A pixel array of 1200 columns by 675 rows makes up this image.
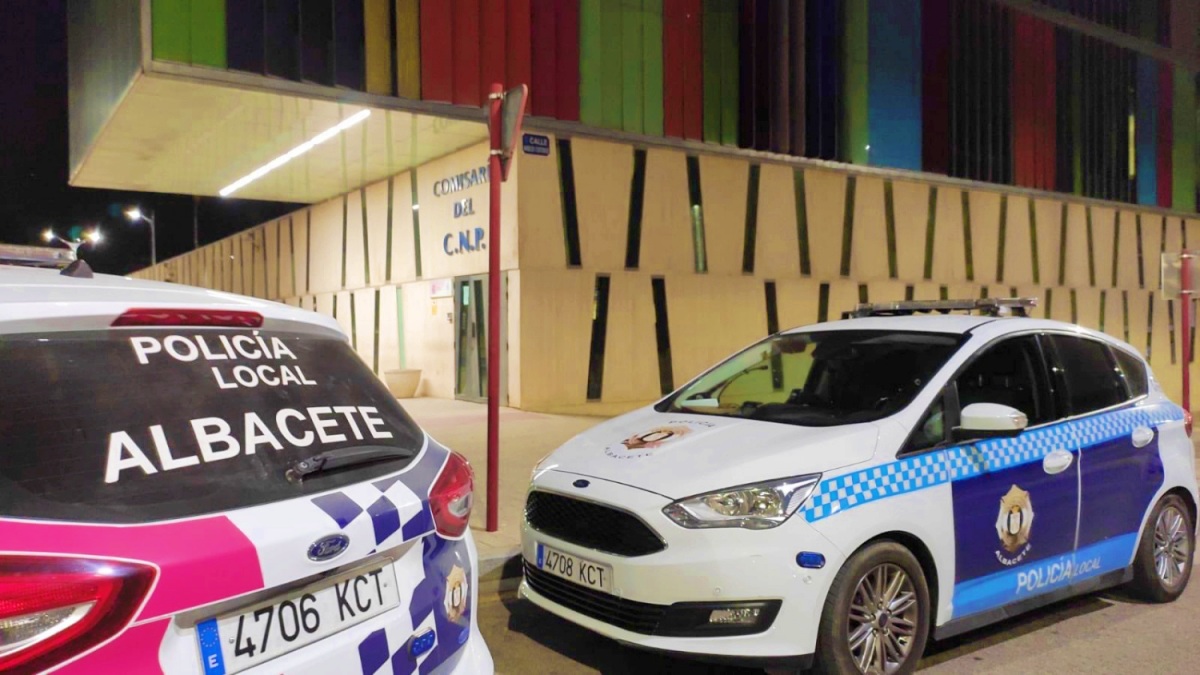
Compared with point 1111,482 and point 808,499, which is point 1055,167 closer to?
point 1111,482

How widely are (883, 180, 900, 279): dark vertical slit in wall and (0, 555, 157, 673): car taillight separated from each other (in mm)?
18183

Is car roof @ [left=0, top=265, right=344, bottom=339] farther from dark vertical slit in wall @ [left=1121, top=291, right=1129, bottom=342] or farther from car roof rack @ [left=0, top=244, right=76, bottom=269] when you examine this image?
dark vertical slit in wall @ [left=1121, top=291, right=1129, bottom=342]

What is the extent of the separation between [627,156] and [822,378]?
1002cm

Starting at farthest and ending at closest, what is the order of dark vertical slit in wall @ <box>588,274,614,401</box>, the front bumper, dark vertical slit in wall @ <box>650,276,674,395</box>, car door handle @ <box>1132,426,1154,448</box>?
dark vertical slit in wall @ <box>650,276,674,395</box>
dark vertical slit in wall @ <box>588,274,614,401</box>
car door handle @ <box>1132,426,1154,448</box>
the front bumper

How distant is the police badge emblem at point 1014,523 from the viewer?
13.6 feet

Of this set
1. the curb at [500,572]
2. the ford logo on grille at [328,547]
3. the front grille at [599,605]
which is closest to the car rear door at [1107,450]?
the front grille at [599,605]

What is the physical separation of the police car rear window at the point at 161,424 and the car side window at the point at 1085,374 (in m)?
3.90

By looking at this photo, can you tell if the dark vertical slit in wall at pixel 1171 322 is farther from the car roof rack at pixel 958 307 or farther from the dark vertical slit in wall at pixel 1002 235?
the car roof rack at pixel 958 307

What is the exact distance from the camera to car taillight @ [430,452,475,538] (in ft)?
7.91

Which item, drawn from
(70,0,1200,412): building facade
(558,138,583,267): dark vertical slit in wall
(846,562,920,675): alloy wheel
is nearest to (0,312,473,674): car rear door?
(846,562,920,675): alloy wheel

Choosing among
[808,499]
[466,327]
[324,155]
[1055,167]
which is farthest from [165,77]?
[1055,167]

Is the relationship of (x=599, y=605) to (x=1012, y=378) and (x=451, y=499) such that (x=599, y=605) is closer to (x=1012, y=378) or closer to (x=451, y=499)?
(x=451, y=499)

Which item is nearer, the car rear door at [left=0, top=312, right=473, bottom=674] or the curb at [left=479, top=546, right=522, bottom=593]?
the car rear door at [left=0, top=312, right=473, bottom=674]

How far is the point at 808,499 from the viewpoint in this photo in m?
3.51
